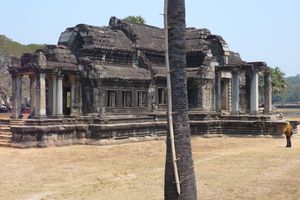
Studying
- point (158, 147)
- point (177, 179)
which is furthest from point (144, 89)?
point (177, 179)

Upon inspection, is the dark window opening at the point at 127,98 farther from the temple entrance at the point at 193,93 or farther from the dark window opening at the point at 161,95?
the temple entrance at the point at 193,93

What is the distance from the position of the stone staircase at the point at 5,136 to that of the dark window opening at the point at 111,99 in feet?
19.0

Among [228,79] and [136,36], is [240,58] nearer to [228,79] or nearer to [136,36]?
[228,79]

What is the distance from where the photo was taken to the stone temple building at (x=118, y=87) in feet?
77.3

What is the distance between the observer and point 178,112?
7531 mm

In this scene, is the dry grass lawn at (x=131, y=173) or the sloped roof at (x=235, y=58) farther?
the sloped roof at (x=235, y=58)

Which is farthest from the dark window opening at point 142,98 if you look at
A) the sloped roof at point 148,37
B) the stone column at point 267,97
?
the stone column at point 267,97

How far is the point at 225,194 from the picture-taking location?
420 inches

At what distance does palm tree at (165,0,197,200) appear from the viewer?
7.42 metres

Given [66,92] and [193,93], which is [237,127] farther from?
[66,92]

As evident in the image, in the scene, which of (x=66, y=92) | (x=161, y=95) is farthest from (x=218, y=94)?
(x=66, y=92)

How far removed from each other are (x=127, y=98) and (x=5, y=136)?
7602 millimetres

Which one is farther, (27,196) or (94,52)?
(94,52)

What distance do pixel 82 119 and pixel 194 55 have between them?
10897mm
